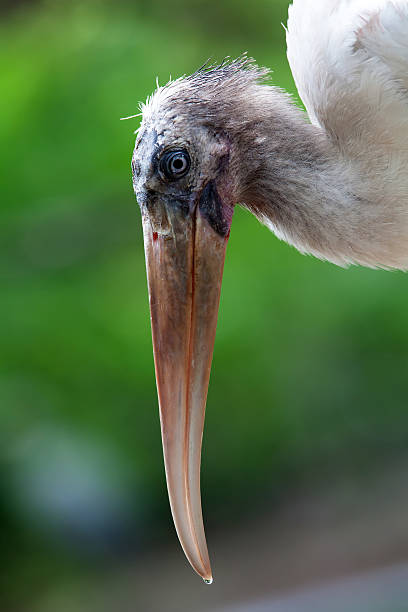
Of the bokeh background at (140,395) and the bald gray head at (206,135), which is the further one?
the bokeh background at (140,395)

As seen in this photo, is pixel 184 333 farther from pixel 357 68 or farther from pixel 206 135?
pixel 357 68

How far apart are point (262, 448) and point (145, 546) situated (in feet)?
2.52

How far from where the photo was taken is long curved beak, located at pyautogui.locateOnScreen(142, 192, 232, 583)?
1.95m

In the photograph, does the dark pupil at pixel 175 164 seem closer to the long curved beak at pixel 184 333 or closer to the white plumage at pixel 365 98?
the long curved beak at pixel 184 333

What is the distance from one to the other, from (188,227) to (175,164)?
0.13 meters

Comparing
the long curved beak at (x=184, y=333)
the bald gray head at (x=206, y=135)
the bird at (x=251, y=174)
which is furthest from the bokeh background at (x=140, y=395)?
the bald gray head at (x=206, y=135)

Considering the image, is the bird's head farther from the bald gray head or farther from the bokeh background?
the bokeh background

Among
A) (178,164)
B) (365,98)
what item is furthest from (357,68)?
(178,164)

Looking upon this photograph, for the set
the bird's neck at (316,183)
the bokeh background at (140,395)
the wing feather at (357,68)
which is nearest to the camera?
the wing feather at (357,68)

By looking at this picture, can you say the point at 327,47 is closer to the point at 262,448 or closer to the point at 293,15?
the point at 293,15

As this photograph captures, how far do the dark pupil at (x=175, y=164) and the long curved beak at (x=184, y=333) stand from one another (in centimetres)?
6

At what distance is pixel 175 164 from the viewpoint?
1.90 metres

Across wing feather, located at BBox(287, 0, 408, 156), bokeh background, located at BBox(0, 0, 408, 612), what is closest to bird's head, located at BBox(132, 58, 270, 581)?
wing feather, located at BBox(287, 0, 408, 156)

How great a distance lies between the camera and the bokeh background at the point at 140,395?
14.8 feet
